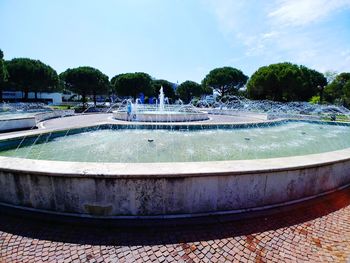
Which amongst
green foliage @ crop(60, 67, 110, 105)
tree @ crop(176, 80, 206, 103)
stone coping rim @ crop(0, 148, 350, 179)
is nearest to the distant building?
green foliage @ crop(60, 67, 110, 105)

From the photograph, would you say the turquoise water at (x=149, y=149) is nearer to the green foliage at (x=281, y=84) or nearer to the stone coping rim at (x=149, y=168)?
the stone coping rim at (x=149, y=168)

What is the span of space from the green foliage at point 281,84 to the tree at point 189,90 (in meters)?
28.2

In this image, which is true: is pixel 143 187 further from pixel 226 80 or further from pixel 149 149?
pixel 226 80

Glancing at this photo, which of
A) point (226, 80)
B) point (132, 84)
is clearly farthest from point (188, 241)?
point (226, 80)

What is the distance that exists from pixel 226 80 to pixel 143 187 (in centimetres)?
5648

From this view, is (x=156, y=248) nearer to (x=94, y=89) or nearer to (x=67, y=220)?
(x=67, y=220)

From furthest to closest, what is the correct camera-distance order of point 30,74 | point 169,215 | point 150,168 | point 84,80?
point 84,80, point 30,74, point 150,168, point 169,215

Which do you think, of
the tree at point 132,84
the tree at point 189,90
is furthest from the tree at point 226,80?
the tree at point 132,84

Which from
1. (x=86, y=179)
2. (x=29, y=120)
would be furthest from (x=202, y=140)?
(x=29, y=120)

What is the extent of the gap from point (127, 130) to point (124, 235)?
29.9ft

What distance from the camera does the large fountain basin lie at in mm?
3453

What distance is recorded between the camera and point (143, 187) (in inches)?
137

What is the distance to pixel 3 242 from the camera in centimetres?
301

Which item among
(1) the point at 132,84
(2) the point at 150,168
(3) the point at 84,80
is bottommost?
(2) the point at 150,168
